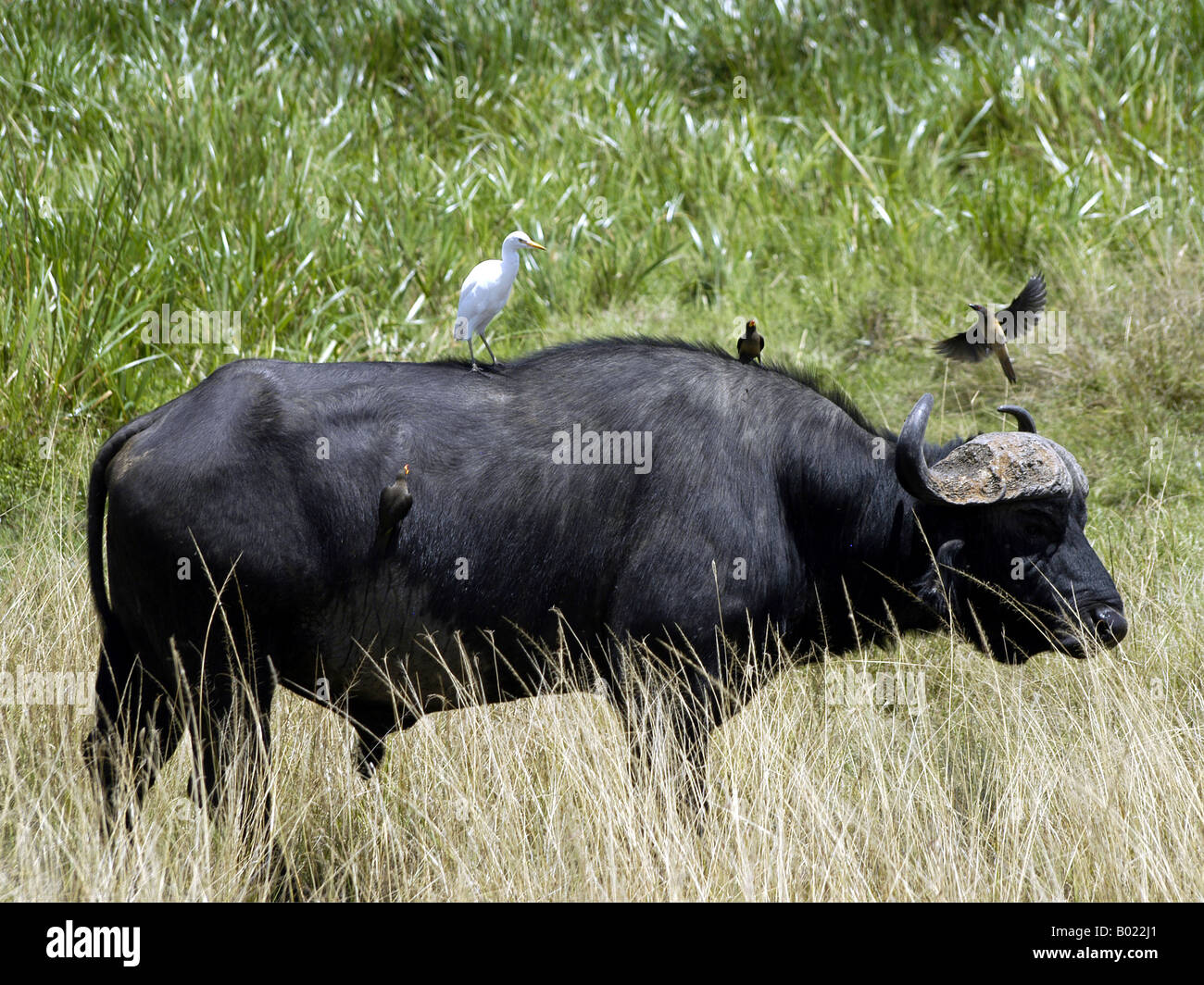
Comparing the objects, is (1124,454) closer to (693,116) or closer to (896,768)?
(896,768)

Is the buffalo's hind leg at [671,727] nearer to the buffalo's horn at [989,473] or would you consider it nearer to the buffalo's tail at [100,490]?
the buffalo's horn at [989,473]

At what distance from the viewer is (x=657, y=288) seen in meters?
8.04

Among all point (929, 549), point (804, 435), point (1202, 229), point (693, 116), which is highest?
point (693, 116)

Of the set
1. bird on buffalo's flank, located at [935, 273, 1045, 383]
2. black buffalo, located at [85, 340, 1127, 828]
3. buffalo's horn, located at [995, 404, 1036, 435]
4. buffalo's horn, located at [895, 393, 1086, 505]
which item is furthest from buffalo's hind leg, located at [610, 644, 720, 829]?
bird on buffalo's flank, located at [935, 273, 1045, 383]

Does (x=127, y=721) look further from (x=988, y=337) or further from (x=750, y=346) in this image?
(x=988, y=337)

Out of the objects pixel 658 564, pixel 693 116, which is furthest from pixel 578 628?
pixel 693 116

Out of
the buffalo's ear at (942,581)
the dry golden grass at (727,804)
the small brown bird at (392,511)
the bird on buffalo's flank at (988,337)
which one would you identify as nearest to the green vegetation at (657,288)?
the dry golden grass at (727,804)

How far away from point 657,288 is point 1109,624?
480cm

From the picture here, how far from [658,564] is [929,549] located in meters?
0.94

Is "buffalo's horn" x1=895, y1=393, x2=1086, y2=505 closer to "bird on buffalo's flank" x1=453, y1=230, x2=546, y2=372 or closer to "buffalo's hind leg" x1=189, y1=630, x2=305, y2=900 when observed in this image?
"bird on buffalo's flank" x1=453, y1=230, x2=546, y2=372

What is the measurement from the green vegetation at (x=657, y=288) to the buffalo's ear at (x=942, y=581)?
1.49 feet

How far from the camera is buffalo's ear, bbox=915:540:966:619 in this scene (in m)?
3.85
